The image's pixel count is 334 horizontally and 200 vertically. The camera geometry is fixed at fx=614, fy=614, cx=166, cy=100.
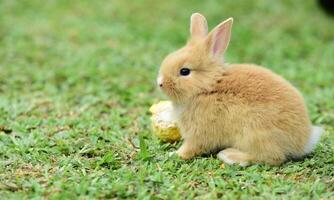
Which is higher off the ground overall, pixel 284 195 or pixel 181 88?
pixel 181 88

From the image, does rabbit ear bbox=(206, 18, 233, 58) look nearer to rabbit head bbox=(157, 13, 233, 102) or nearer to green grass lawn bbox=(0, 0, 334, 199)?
rabbit head bbox=(157, 13, 233, 102)

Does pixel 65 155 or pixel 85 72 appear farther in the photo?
pixel 85 72

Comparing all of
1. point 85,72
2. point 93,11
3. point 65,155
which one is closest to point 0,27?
point 93,11

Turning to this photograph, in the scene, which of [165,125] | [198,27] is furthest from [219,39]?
[165,125]

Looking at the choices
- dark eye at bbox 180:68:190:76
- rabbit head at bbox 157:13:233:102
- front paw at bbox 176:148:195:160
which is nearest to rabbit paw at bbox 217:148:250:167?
front paw at bbox 176:148:195:160

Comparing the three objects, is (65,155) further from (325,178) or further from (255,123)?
(325,178)

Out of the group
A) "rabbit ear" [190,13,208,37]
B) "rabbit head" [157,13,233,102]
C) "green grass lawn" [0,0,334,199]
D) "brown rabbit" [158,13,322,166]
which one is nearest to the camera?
"green grass lawn" [0,0,334,199]
